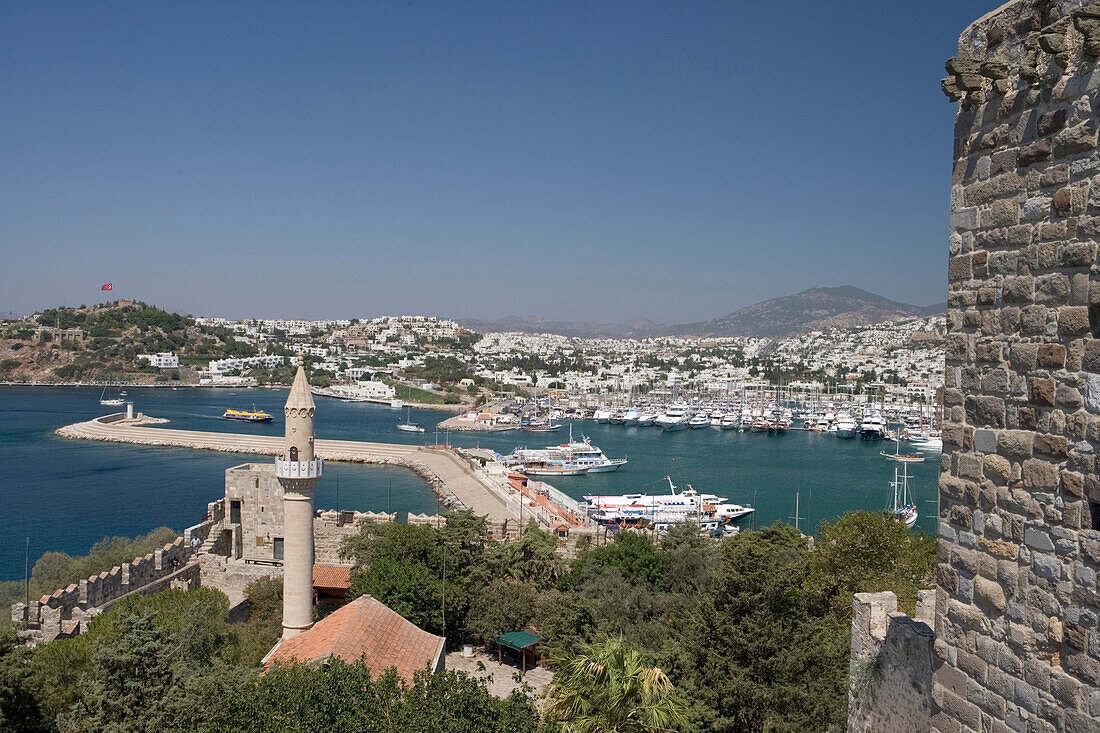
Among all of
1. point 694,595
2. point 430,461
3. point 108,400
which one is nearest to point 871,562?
point 694,595

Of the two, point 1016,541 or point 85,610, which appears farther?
point 85,610

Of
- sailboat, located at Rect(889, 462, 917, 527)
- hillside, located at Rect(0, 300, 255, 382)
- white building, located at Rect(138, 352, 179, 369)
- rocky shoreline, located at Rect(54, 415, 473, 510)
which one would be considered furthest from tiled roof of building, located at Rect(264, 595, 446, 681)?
white building, located at Rect(138, 352, 179, 369)

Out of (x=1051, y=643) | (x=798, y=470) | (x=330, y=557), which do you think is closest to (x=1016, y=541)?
(x=1051, y=643)

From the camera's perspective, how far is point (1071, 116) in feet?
6.33

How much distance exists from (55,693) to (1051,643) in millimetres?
8606

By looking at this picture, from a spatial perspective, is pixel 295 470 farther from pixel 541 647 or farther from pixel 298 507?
pixel 541 647

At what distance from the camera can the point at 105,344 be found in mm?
90875

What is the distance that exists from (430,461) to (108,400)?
137 ft

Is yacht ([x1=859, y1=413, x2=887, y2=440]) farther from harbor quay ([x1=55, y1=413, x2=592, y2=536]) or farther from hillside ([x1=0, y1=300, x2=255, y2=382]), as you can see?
hillside ([x1=0, y1=300, x2=255, y2=382])

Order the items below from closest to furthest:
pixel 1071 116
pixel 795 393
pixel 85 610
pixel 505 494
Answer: pixel 1071 116, pixel 85 610, pixel 505 494, pixel 795 393

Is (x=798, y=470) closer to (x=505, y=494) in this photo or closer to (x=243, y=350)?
(x=505, y=494)

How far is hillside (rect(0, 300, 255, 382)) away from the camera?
273 feet

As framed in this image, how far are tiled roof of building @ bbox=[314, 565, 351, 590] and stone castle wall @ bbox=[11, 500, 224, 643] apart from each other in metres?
1.91

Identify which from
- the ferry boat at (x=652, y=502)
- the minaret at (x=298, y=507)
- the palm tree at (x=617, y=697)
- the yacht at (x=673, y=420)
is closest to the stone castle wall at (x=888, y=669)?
the palm tree at (x=617, y=697)
